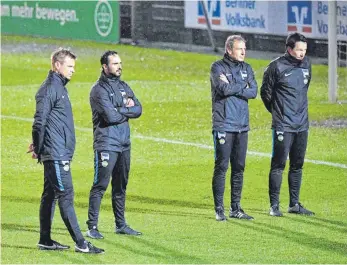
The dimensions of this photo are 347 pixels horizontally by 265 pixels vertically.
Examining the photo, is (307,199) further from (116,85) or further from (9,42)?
(9,42)

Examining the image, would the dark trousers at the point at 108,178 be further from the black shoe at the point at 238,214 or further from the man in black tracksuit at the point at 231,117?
the black shoe at the point at 238,214

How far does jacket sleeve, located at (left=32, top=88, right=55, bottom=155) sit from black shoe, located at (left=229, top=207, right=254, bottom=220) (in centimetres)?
297

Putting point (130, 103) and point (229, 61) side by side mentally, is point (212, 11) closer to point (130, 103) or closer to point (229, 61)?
point (229, 61)

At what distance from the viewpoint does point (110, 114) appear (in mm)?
13805

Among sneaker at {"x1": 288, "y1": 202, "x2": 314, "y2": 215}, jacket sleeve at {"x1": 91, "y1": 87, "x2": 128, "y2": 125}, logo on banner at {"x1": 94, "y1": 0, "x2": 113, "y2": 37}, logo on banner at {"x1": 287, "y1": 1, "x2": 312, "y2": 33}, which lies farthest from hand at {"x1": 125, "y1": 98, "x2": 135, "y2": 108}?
logo on banner at {"x1": 94, "y1": 0, "x2": 113, "y2": 37}

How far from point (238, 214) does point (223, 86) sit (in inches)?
56.1

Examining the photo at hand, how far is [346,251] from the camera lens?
13148 millimetres

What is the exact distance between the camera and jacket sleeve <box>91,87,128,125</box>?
13.8 metres

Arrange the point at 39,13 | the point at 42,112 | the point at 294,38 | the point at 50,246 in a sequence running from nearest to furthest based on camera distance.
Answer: the point at 42,112, the point at 50,246, the point at 294,38, the point at 39,13

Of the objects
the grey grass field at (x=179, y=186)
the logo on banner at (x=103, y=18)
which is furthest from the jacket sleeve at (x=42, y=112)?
the logo on banner at (x=103, y=18)

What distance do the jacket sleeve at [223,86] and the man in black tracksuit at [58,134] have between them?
233 centimetres

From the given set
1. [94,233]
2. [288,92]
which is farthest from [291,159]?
[94,233]

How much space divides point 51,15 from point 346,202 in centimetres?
2469

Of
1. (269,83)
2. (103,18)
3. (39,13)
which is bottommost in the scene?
(269,83)
